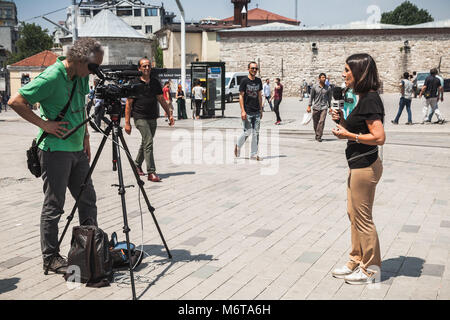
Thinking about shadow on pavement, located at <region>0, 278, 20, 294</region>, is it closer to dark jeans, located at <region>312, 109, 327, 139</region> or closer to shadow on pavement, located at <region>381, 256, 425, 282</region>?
shadow on pavement, located at <region>381, 256, 425, 282</region>

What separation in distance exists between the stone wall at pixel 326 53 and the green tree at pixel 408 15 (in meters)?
44.4

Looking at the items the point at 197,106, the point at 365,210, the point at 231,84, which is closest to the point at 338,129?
the point at 365,210

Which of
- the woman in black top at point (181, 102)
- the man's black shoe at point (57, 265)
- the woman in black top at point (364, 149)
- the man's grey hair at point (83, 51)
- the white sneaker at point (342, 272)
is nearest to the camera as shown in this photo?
the woman in black top at point (364, 149)

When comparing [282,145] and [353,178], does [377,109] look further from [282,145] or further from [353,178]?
[282,145]

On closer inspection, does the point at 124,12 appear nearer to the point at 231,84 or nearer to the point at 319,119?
the point at 231,84

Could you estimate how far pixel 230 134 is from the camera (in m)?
16.7

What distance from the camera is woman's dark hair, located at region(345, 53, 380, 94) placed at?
4074 millimetres

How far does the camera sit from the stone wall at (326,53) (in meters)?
49.0

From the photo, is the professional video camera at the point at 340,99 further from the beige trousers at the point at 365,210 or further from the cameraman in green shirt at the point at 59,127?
Answer: the cameraman in green shirt at the point at 59,127

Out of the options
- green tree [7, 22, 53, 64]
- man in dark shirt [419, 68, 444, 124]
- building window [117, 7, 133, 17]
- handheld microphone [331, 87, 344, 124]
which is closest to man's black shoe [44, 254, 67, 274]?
handheld microphone [331, 87, 344, 124]

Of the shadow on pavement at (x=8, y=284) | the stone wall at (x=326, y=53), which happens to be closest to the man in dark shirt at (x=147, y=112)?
the shadow on pavement at (x=8, y=284)

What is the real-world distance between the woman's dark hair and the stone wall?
46.9 meters

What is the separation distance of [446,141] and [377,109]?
431 inches
